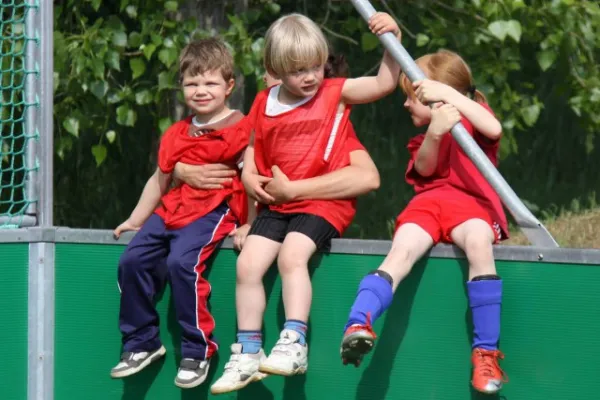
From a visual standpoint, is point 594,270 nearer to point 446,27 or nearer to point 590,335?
point 590,335

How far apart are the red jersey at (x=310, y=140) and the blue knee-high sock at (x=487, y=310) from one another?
545 mm

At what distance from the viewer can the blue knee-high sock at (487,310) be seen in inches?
144

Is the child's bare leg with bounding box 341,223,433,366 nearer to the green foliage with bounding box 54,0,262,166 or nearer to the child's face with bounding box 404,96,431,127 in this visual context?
the child's face with bounding box 404,96,431,127

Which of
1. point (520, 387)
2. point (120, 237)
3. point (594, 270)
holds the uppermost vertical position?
point (120, 237)

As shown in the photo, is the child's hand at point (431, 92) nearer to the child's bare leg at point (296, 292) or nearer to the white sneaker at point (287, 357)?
the child's bare leg at point (296, 292)

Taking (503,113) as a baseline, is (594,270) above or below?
below

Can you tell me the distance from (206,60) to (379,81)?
0.63m

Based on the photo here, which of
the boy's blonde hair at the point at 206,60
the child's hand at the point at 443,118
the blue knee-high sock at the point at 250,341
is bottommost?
the blue knee-high sock at the point at 250,341

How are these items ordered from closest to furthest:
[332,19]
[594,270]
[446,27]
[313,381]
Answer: [594,270] < [313,381] < [446,27] < [332,19]

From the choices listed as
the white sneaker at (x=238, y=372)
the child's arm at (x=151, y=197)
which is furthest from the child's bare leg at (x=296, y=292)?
the child's arm at (x=151, y=197)

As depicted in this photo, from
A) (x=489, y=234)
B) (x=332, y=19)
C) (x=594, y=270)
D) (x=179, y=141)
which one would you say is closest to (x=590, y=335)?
(x=594, y=270)

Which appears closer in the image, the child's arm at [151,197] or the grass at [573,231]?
the child's arm at [151,197]

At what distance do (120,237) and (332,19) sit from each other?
11.2 feet

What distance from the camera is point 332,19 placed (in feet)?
23.8
